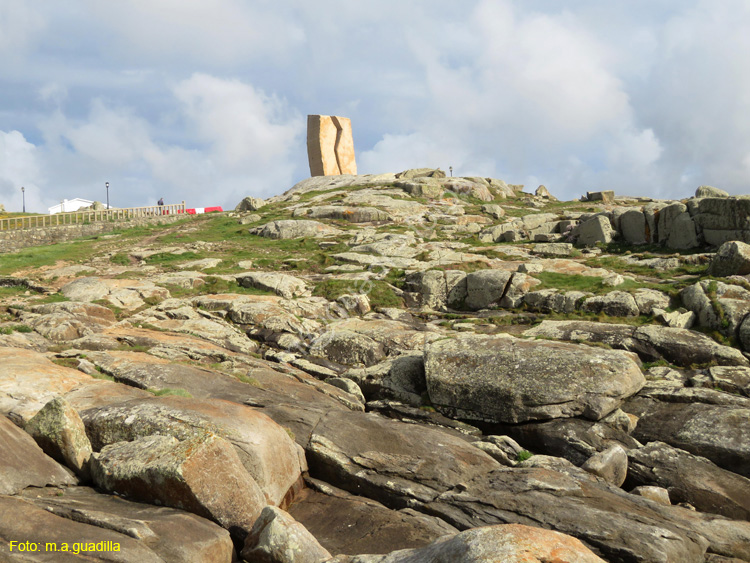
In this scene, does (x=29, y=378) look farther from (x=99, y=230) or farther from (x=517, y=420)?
(x=99, y=230)

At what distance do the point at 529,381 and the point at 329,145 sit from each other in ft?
242

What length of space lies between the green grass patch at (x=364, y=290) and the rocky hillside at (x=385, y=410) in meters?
0.20

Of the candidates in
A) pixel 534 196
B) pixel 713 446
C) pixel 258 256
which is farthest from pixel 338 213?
pixel 713 446

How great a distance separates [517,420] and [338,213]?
146 ft

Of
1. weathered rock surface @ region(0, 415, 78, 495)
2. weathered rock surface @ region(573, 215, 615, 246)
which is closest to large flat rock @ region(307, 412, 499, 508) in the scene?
weathered rock surface @ region(0, 415, 78, 495)

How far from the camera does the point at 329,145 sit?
8575cm

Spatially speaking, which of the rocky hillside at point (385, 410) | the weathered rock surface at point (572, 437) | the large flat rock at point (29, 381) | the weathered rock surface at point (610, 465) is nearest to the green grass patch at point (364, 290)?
the rocky hillside at point (385, 410)

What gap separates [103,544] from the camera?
8.13 m

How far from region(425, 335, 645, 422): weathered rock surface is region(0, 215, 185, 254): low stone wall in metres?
50.6

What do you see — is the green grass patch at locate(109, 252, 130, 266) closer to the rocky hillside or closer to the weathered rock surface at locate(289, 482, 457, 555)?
the rocky hillside

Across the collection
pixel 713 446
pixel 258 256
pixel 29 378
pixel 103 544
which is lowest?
pixel 713 446

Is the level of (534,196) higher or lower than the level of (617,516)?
higher

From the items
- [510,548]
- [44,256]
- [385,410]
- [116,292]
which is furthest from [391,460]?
[44,256]

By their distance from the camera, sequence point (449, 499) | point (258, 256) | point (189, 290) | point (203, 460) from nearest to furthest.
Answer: point (203, 460) → point (449, 499) → point (189, 290) → point (258, 256)
